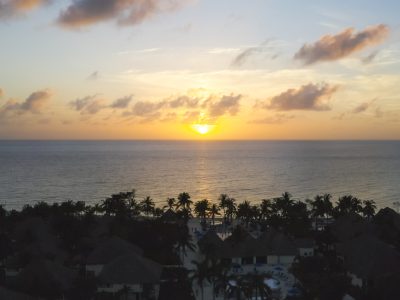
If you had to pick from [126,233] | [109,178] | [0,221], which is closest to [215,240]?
[126,233]

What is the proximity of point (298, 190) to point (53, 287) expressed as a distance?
12020cm

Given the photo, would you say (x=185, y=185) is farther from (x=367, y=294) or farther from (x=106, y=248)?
(x=367, y=294)

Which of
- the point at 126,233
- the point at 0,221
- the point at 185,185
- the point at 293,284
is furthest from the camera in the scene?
the point at 185,185

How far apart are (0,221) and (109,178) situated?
120596mm

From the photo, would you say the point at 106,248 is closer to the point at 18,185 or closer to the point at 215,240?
the point at 215,240

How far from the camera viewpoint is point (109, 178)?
17950 cm

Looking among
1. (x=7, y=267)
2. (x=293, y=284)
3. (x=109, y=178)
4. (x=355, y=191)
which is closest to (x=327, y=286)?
(x=293, y=284)

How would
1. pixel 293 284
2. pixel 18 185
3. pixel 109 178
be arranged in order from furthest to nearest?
pixel 109 178 → pixel 18 185 → pixel 293 284

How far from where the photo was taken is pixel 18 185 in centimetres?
15475

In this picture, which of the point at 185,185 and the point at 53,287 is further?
the point at 185,185

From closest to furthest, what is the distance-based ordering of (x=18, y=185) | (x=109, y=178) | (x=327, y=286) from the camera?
(x=327, y=286) → (x=18, y=185) → (x=109, y=178)

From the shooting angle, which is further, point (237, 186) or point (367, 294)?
point (237, 186)

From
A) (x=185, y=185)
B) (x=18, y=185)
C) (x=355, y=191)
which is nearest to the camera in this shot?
(x=355, y=191)

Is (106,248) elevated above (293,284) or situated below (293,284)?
above
